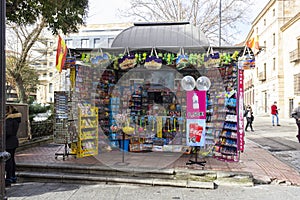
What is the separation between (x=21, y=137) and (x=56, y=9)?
4264mm

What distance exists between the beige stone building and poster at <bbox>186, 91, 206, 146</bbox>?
19247mm

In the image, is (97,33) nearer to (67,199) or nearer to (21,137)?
(21,137)

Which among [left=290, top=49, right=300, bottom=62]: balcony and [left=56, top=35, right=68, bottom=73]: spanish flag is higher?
[left=290, top=49, right=300, bottom=62]: balcony

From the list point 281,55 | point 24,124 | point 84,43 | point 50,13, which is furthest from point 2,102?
point 84,43

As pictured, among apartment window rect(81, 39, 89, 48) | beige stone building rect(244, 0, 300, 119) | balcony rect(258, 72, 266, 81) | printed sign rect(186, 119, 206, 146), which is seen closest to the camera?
A: printed sign rect(186, 119, 206, 146)

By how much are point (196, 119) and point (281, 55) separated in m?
24.6

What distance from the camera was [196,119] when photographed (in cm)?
672

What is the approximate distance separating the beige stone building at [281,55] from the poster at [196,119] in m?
19.2

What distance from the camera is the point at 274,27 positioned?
2867 centimetres

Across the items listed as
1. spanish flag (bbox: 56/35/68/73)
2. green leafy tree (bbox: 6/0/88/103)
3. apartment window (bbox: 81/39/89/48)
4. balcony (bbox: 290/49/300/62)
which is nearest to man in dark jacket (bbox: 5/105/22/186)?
spanish flag (bbox: 56/35/68/73)

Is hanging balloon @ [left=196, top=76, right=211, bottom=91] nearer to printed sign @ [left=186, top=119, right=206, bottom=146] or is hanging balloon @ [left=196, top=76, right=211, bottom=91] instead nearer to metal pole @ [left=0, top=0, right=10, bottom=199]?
printed sign @ [left=186, top=119, right=206, bottom=146]

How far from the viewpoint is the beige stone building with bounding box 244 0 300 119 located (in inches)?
965

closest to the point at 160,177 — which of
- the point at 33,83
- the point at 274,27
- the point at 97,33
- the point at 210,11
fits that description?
the point at 210,11

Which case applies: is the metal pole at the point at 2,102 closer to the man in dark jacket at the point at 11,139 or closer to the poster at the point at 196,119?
the man in dark jacket at the point at 11,139
